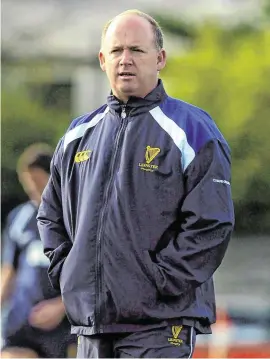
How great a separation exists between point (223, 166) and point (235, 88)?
5057 millimetres

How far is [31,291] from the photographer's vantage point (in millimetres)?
5566

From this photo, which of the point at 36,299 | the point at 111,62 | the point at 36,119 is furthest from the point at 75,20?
the point at 111,62

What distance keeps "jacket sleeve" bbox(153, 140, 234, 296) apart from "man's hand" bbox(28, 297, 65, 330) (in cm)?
→ 242

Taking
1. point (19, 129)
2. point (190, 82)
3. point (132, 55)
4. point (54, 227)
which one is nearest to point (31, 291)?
point (54, 227)

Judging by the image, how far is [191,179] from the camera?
3260 mm

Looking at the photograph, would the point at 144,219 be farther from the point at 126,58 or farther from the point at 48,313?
the point at 48,313

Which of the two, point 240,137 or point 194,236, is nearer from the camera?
point 194,236

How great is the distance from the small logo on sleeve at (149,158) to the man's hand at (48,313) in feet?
8.10

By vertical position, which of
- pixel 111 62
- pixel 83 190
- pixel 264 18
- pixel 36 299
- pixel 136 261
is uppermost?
pixel 264 18

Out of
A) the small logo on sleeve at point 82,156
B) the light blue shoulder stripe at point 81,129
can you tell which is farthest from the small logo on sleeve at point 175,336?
the light blue shoulder stripe at point 81,129

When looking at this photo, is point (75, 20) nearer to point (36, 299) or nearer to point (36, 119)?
point (36, 119)

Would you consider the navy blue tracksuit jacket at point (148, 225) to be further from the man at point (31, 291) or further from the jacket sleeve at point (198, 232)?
the man at point (31, 291)

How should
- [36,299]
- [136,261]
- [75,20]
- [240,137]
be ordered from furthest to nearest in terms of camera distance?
[75,20] → [240,137] → [36,299] → [136,261]

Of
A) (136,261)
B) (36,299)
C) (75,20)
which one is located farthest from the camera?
(75,20)
